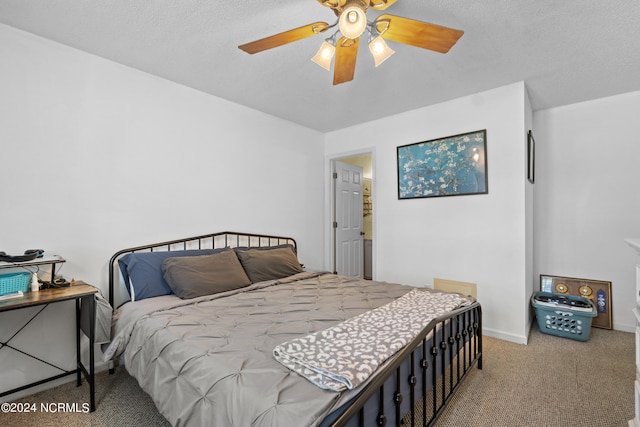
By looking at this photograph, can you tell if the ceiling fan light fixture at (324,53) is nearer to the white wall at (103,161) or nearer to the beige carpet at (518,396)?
the white wall at (103,161)

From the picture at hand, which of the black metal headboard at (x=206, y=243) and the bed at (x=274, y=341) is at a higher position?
the black metal headboard at (x=206, y=243)

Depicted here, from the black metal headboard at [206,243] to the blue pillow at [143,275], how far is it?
0.43ft

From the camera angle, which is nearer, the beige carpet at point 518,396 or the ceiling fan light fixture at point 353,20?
the ceiling fan light fixture at point 353,20

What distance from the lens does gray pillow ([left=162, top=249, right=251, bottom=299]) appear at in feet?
7.55

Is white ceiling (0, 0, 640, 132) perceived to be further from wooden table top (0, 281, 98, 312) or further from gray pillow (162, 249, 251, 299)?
wooden table top (0, 281, 98, 312)

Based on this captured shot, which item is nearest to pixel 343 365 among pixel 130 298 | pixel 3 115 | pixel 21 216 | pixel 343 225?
pixel 130 298

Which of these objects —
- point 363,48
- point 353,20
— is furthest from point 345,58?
point 363,48

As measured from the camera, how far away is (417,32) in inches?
64.6

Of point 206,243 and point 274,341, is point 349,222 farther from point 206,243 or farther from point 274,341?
point 274,341

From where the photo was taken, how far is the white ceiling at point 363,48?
187 centimetres

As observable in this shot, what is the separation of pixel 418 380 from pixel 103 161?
2778 millimetres

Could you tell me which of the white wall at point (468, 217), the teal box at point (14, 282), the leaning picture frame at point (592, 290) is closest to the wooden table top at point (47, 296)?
the teal box at point (14, 282)

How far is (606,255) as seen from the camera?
3305 millimetres

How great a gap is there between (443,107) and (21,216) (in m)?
3.94
